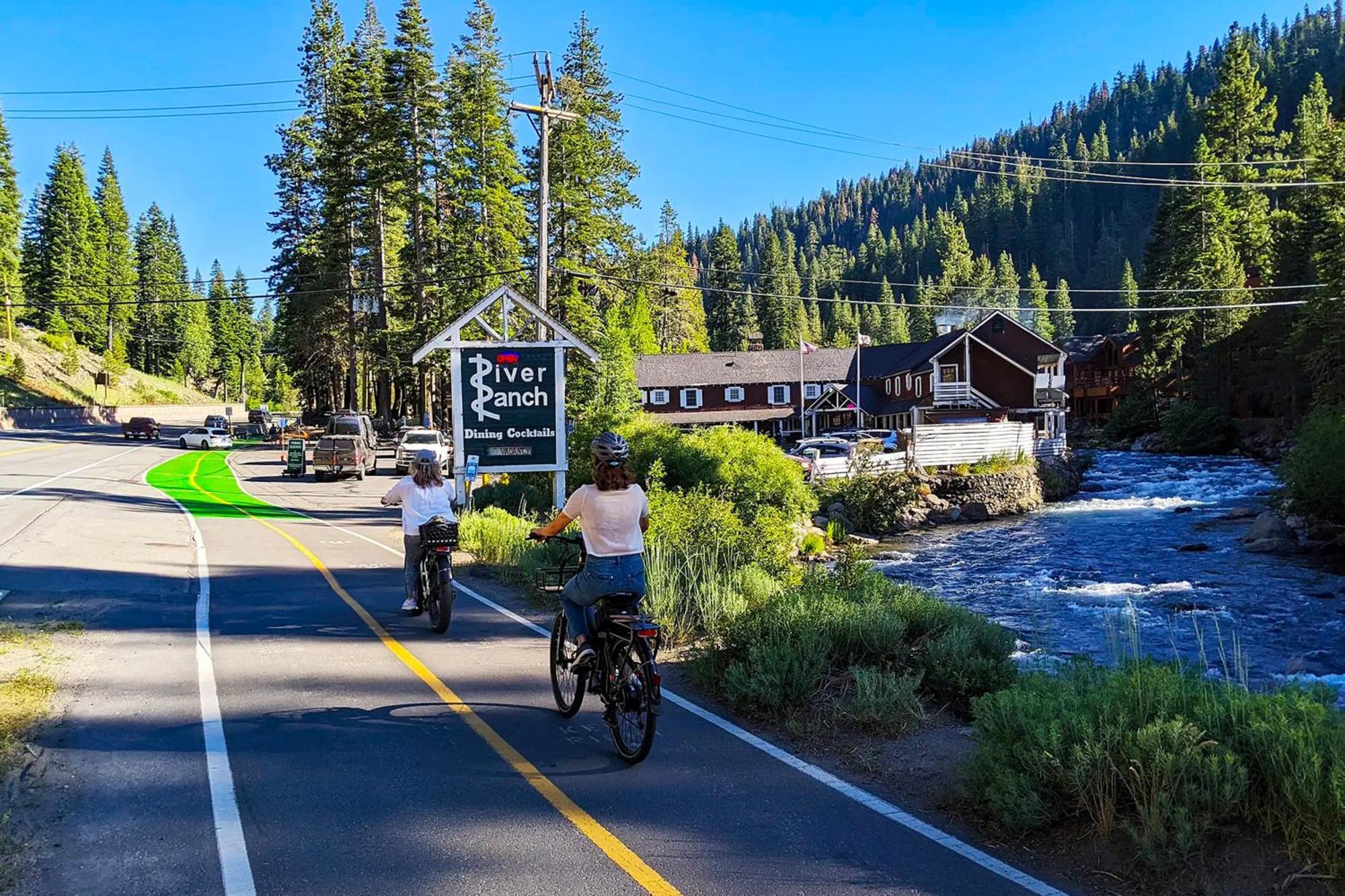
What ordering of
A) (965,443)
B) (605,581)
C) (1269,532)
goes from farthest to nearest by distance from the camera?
1. (965,443)
2. (1269,532)
3. (605,581)

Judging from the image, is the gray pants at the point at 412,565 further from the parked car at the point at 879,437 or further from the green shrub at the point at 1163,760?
the parked car at the point at 879,437

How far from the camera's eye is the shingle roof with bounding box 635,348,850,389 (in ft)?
220

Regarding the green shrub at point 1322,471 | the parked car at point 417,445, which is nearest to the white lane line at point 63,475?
the parked car at point 417,445

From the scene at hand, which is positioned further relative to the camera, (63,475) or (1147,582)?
(63,475)

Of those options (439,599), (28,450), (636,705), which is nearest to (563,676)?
(636,705)

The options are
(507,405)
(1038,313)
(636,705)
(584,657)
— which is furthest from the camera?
(1038,313)

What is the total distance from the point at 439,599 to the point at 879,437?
4083 cm

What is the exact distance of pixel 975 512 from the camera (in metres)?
34.3

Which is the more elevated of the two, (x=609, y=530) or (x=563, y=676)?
(x=609, y=530)

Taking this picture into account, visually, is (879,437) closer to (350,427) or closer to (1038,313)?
(350,427)

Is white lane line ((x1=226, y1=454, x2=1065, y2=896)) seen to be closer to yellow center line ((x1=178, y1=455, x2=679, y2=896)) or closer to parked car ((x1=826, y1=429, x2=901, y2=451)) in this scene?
yellow center line ((x1=178, y1=455, x2=679, y2=896))

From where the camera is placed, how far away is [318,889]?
409 centimetres

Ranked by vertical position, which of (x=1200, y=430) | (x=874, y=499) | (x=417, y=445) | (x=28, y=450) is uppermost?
(x=28, y=450)

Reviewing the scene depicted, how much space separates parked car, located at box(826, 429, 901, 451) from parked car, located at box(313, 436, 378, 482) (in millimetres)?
22039
